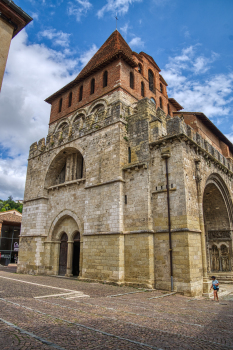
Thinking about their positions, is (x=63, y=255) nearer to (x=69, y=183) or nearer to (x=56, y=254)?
(x=56, y=254)

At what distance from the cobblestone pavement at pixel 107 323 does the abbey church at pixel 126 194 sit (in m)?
2.68

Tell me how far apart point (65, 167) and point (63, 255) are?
6.13m

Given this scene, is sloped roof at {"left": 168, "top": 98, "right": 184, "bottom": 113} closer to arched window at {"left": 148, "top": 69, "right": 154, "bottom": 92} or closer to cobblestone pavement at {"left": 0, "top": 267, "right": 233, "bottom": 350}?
arched window at {"left": 148, "top": 69, "right": 154, "bottom": 92}

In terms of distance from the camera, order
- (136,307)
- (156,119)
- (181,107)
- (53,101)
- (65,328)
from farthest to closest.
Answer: (181,107) < (53,101) < (156,119) < (136,307) < (65,328)

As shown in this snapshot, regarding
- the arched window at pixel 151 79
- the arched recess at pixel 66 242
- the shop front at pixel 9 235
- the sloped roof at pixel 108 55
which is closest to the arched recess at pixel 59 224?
the arched recess at pixel 66 242

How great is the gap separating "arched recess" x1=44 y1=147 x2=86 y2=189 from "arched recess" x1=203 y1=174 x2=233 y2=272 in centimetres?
875

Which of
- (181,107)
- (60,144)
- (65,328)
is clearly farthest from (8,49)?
(181,107)

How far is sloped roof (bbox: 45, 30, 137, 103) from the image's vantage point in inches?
701

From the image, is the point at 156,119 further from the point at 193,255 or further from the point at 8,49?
the point at 8,49

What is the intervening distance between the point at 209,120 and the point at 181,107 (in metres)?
5.54

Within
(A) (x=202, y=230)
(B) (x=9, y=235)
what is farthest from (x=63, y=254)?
(B) (x=9, y=235)

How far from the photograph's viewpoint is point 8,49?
5.56 m

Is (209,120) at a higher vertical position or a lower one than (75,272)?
higher

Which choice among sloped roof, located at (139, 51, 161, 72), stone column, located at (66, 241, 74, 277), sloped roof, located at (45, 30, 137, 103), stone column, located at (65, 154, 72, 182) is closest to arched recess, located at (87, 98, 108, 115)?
sloped roof, located at (45, 30, 137, 103)
